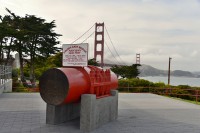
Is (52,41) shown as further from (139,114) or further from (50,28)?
(139,114)

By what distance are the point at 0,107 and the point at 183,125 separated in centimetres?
698

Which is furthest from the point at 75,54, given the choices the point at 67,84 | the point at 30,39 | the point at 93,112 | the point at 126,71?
the point at 126,71

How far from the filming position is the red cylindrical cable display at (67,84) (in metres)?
8.24

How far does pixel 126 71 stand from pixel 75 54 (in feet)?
138

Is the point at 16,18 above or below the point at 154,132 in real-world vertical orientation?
above

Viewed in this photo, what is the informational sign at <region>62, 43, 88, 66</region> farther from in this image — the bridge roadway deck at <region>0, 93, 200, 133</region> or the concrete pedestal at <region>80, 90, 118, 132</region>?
the bridge roadway deck at <region>0, 93, 200, 133</region>

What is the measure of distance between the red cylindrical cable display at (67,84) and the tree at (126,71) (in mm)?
41214

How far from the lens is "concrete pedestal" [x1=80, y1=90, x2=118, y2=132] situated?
27.6 ft

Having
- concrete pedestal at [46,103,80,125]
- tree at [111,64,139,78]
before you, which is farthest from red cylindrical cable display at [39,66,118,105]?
tree at [111,64,139,78]

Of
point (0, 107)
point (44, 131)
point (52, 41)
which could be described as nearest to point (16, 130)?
point (44, 131)

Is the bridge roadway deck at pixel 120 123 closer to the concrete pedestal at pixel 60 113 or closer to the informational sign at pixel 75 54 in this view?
the concrete pedestal at pixel 60 113

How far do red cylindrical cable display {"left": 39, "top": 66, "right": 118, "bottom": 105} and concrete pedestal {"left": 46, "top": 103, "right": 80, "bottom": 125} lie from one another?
62cm

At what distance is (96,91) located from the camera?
920 cm

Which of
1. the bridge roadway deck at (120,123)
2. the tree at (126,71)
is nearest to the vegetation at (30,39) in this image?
the tree at (126,71)
